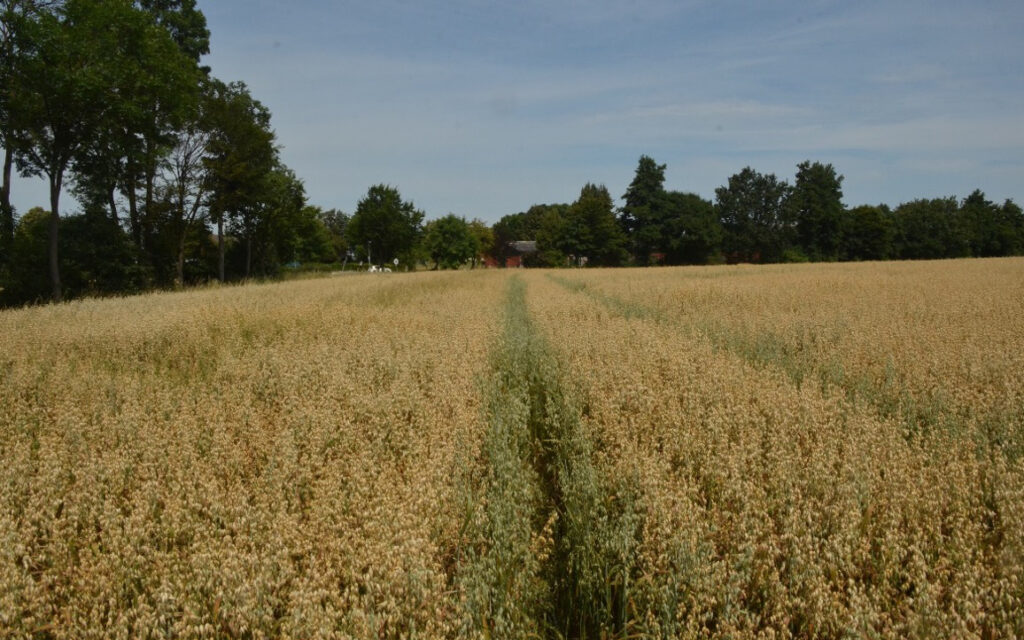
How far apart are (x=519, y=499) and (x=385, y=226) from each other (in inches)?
2752

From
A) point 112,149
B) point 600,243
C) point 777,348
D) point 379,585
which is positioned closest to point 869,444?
point 379,585

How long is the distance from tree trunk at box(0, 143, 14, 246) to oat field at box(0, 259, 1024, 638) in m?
22.2

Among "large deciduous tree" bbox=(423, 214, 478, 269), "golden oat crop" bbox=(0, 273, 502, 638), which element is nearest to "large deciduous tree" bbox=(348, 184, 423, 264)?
"large deciduous tree" bbox=(423, 214, 478, 269)

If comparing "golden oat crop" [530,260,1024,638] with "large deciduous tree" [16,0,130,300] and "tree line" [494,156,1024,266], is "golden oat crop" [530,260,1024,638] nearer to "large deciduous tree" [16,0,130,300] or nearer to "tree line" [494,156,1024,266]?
"large deciduous tree" [16,0,130,300]

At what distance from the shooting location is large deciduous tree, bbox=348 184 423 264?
230ft

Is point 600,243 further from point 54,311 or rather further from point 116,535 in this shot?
point 116,535

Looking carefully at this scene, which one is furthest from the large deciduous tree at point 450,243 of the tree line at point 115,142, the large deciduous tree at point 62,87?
the large deciduous tree at point 62,87

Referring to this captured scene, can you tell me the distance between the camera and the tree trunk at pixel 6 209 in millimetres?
22875

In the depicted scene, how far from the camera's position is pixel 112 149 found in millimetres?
25422

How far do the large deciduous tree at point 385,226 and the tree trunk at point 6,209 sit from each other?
46.8m

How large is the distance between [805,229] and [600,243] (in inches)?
1243

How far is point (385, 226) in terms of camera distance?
7031 centimetres

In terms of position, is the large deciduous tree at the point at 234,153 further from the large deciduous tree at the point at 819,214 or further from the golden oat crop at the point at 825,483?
the large deciduous tree at the point at 819,214

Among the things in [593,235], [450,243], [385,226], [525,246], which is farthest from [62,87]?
[525,246]
